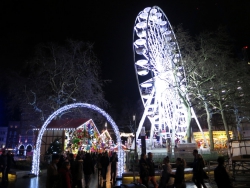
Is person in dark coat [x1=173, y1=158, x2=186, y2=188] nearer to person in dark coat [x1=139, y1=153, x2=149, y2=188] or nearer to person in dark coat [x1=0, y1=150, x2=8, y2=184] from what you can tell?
person in dark coat [x1=139, y1=153, x2=149, y2=188]

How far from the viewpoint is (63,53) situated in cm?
2625

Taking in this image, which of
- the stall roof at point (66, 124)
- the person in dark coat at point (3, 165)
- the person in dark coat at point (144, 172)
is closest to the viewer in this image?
the person in dark coat at point (144, 172)

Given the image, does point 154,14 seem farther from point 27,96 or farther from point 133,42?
point 27,96

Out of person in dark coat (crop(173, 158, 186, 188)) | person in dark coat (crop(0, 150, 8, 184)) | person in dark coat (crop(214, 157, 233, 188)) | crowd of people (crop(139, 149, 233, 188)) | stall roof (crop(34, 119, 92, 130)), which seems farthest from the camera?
stall roof (crop(34, 119, 92, 130))

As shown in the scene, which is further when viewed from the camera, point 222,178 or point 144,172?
point 144,172

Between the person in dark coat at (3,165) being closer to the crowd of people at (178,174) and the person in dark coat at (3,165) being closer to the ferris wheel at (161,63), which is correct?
the crowd of people at (178,174)

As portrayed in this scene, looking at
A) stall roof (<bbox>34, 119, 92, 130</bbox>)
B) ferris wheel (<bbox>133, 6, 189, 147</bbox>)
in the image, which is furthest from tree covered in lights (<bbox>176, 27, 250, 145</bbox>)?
stall roof (<bbox>34, 119, 92, 130</bbox>)

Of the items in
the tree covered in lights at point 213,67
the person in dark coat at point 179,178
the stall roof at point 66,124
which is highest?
the tree covered in lights at point 213,67

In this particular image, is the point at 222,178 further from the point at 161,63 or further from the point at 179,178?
the point at 161,63

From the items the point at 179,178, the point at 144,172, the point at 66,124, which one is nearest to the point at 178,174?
the point at 179,178

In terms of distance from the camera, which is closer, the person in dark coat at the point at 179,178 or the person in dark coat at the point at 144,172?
the person in dark coat at the point at 179,178

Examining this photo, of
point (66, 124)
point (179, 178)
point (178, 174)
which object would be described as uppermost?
point (66, 124)

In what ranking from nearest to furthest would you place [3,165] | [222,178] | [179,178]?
[222,178], [179,178], [3,165]

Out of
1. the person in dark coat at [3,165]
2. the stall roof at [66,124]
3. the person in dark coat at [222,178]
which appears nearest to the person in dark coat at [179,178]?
the person in dark coat at [222,178]
